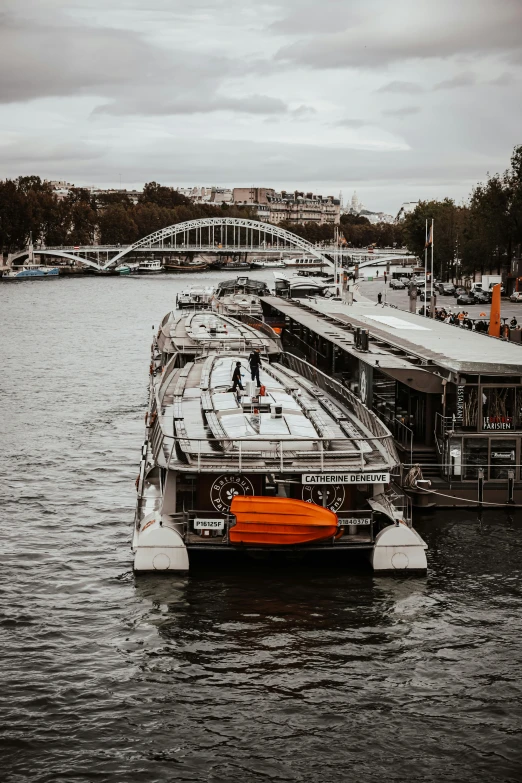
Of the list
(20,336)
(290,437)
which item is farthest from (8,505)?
(20,336)

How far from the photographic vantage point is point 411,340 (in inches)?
1170

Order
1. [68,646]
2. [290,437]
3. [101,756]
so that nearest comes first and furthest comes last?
1. [101,756]
2. [68,646]
3. [290,437]

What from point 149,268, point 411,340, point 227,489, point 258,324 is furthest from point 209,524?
point 149,268

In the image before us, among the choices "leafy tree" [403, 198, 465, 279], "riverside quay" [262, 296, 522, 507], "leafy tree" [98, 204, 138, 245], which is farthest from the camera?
"leafy tree" [98, 204, 138, 245]

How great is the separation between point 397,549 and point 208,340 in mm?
16565

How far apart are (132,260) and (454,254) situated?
10249 cm

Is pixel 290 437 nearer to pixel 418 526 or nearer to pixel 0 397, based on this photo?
pixel 418 526

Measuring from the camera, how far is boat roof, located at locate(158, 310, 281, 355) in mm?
32844

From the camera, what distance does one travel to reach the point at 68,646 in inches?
627

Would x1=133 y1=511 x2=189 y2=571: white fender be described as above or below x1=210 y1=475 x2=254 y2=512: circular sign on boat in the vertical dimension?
below

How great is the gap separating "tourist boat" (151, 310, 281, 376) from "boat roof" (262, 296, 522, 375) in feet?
5.80

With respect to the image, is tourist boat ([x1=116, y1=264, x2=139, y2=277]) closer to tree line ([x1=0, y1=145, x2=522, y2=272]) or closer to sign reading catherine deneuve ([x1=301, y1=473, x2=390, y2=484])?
tree line ([x1=0, y1=145, x2=522, y2=272])

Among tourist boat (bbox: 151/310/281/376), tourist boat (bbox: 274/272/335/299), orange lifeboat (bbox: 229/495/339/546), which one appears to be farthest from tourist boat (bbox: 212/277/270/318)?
orange lifeboat (bbox: 229/495/339/546)

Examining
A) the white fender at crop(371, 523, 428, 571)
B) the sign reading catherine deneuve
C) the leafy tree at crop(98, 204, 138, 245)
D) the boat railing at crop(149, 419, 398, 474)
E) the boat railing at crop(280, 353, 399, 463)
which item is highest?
the leafy tree at crop(98, 204, 138, 245)
